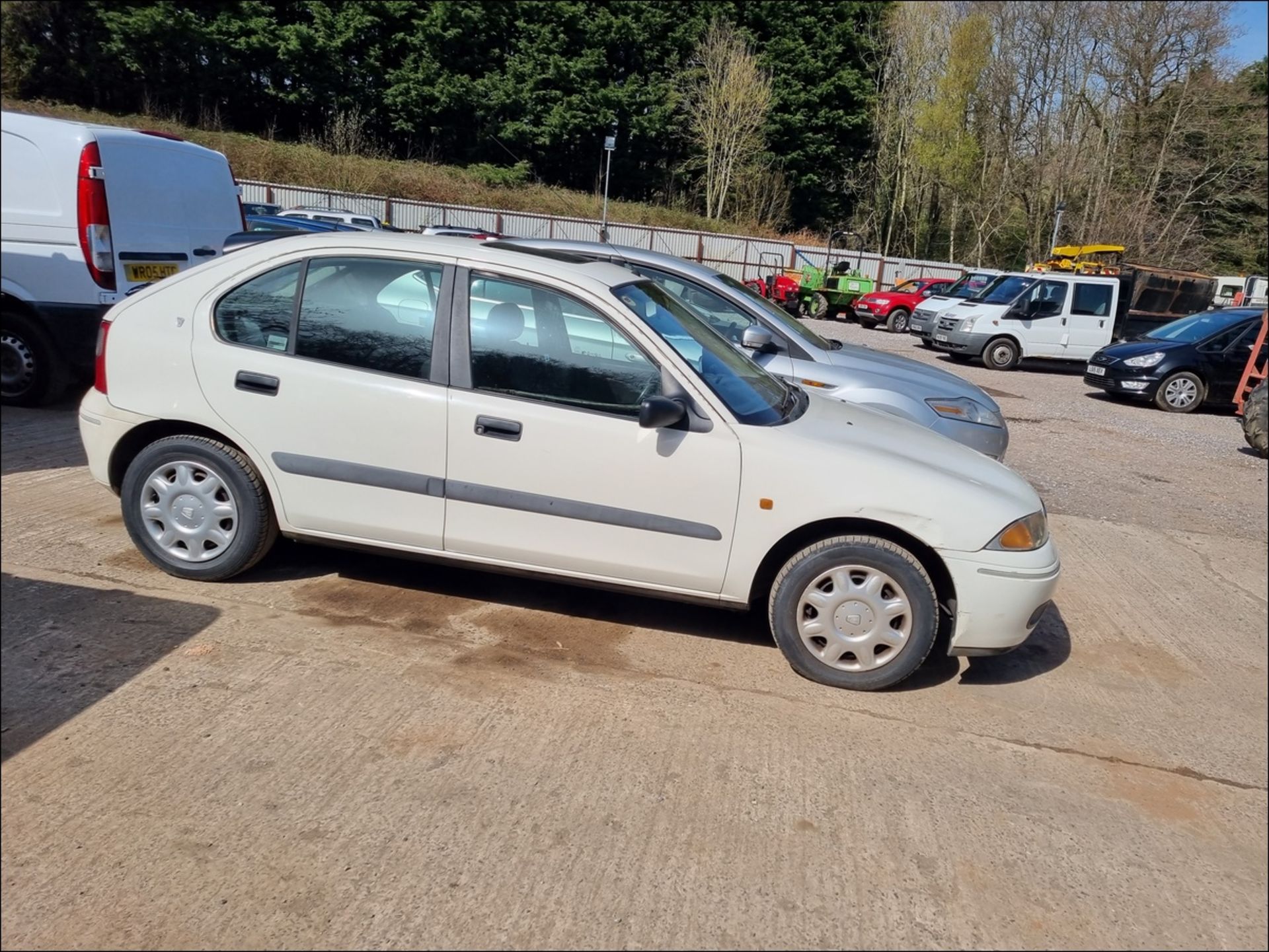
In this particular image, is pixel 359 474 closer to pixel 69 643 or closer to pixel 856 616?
pixel 69 643

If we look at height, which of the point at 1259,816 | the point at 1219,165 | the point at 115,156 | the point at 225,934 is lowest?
the point at 225,934

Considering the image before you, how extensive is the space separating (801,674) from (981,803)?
973 millimetres

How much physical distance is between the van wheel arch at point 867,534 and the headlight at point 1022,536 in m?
0.24

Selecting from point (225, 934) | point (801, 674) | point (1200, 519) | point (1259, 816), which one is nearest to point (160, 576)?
point (225, 934)

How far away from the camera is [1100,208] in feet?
97.6

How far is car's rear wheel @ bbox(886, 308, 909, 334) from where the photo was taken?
25.8 meters

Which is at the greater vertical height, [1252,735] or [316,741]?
[1252,735]

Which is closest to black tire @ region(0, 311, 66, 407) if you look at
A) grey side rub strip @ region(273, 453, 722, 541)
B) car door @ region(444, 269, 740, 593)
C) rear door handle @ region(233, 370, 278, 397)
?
rear door handle @ region(233, 370, 278, 397)

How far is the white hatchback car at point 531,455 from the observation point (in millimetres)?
3814

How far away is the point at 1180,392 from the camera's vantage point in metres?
14.0

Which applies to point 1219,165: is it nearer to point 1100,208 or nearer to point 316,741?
point 1100,208

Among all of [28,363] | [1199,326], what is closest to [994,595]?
[28,363]

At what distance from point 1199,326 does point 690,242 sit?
82.7ft

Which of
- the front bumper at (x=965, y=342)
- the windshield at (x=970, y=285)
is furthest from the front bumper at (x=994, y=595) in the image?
the windshield at (x=970, y=285)
